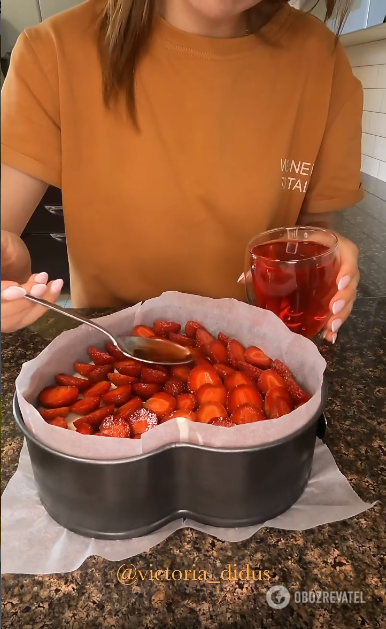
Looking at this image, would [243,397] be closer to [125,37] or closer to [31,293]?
[31,293]

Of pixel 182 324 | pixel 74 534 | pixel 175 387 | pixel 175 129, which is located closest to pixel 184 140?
pixel 175 129

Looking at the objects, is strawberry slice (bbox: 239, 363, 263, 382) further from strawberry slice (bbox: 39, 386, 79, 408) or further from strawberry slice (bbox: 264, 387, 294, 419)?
strawberry slice (bbox: 39, 386, 79, 408)

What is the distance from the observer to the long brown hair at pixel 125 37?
0.61 m

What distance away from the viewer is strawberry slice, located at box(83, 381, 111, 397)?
0.46 m

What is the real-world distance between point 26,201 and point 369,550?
0.52 metres

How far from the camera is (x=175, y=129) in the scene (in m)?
0.68

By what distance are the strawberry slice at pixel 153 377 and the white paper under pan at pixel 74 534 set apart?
123 mm

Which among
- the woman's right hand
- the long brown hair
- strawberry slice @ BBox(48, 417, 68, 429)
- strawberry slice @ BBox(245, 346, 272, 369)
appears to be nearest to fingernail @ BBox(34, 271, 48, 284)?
the woman's right hand

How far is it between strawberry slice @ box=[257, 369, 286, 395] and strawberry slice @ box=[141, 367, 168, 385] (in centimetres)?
9

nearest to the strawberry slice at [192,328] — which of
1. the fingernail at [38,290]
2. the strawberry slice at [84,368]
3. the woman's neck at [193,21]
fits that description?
the strawberry slice at [84,368]

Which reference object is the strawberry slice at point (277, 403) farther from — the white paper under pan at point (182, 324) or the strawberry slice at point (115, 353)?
the strawberry slice at point (115, 353)

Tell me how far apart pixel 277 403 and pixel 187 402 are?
0.25 feet

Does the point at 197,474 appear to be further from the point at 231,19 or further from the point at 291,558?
the point at 231,19

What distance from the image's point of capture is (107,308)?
738 millimetres
